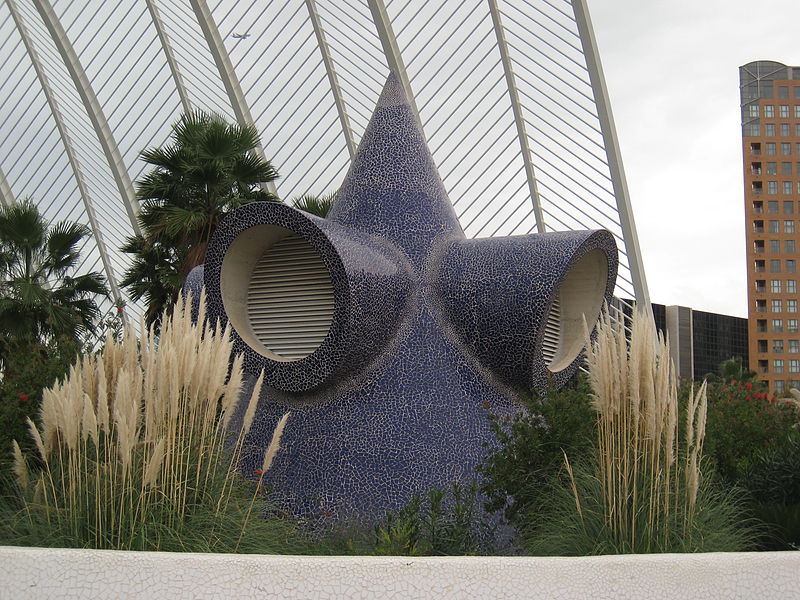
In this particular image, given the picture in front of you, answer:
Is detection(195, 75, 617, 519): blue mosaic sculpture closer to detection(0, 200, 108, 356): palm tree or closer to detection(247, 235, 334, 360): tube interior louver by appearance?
detection(247, 235, 334, 360): tube interior louver

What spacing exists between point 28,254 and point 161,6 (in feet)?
21.6

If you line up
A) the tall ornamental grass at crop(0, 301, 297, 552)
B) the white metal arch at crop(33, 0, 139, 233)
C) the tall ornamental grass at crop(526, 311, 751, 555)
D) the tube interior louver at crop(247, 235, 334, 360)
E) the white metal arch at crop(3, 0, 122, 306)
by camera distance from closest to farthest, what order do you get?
1. the tall ornamental grass at crop(0, 301, 297, 552)
2. the tall ornamental grass at crop(526, 311, 751, 555)
3. the tube interior louver at crop(247, 235, 334, 360)
4. the white metal arch at crop(33, 0, 139, 233)
5. the white metal arch at crop(3, 0, 122, 306)

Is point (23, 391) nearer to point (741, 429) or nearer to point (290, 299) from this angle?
point (290, 299)

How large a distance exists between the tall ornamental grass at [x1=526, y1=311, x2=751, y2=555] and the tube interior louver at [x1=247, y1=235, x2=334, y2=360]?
3032 millimetres

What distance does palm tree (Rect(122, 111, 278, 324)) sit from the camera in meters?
13.6

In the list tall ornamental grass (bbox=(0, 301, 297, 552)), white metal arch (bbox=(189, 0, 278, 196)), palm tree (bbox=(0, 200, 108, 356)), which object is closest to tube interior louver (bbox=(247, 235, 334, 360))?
tall ornamental grass (bbox=(0, 301, 297, 552))

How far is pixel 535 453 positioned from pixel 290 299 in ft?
8.60

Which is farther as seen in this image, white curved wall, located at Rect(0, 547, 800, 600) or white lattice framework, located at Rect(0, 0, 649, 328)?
white lattice framework, located at Rect(0, 0, 649, 328)

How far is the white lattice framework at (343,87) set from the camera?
1650cm

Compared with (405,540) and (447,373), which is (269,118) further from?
(405,540)

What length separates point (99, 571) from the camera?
135 inches

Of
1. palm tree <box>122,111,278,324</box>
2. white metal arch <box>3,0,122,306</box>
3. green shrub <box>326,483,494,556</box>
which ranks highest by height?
white metal arch <box>3,0,122,306</box>

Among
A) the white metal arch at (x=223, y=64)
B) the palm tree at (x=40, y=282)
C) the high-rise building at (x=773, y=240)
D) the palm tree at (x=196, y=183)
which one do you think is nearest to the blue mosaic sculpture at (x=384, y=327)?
the palm tree at (x=196, y=183)

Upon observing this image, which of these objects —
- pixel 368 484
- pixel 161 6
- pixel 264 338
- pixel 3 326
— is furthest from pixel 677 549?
pixel 161 6
